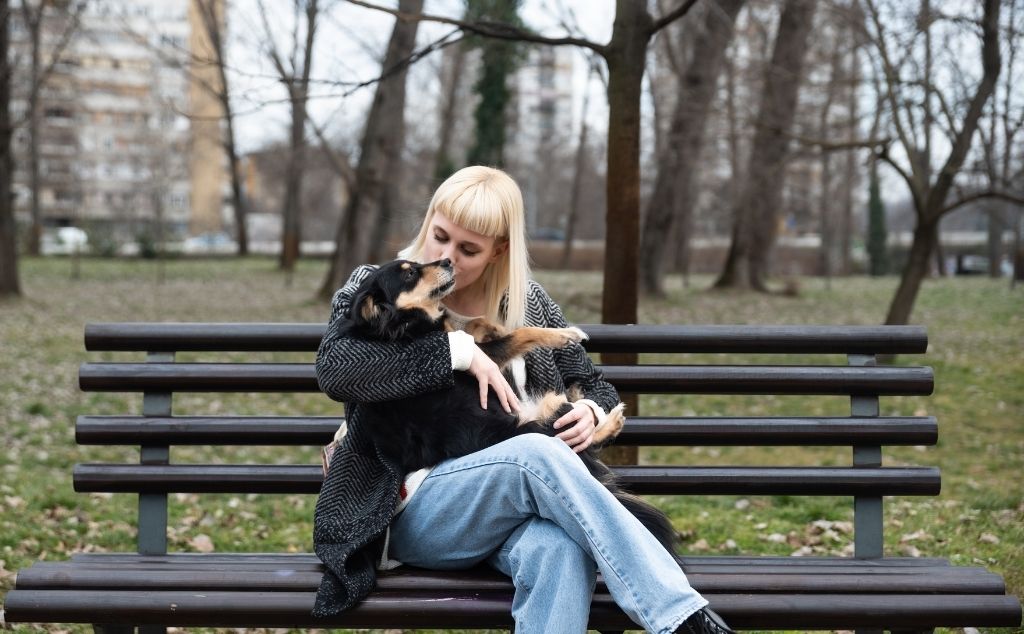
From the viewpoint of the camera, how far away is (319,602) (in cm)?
288

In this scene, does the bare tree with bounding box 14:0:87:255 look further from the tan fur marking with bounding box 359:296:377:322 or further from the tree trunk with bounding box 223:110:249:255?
the tan fur marking with bounding box 359:296:377:322

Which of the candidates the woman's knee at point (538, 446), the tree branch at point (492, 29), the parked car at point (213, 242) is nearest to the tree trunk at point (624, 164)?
the tree branch at point (492, 29)

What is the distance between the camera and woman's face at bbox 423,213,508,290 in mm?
3381

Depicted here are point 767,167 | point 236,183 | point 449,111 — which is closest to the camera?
point 767,167

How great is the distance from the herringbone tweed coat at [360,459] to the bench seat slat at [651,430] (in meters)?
0.39

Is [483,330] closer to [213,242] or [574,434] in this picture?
[574,434]

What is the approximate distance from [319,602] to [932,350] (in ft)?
40.7

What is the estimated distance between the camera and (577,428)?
10.6 feet

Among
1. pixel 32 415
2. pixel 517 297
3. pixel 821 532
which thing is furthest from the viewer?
pixel 32 415

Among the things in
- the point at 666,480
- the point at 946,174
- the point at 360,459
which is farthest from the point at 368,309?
the point at 946,174

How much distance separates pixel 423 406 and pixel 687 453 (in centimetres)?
532

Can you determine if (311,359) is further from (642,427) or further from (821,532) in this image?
(642,427)

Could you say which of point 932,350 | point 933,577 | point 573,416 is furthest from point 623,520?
point 932,350

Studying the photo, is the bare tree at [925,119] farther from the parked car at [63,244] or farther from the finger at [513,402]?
the parked car at [63,244]
